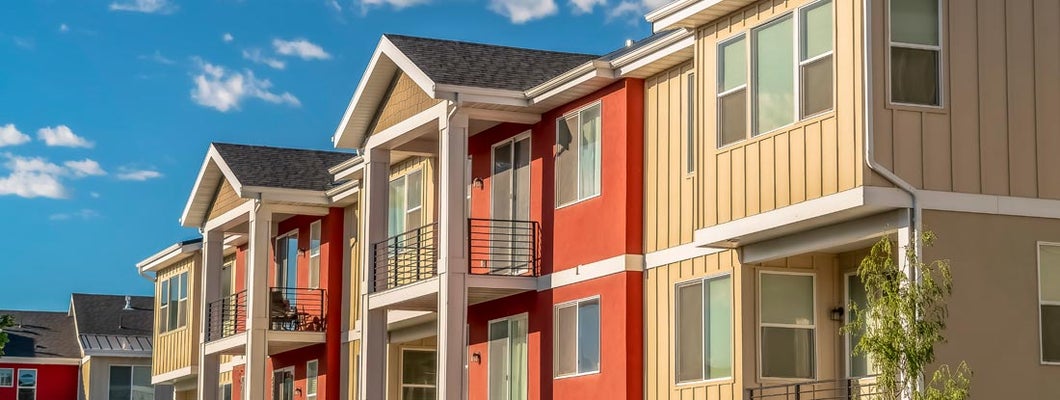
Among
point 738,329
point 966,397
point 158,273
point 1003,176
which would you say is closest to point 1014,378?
point 966,397

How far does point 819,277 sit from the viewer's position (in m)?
22.1

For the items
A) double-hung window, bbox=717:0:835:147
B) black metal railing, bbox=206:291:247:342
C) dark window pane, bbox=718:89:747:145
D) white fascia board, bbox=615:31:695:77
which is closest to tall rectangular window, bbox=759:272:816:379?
dark window pane, bbox=718:89:747:145

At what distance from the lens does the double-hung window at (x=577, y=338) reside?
26391mm

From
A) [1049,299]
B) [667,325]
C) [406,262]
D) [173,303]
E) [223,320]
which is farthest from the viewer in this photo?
[173,303]

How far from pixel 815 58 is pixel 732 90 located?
6.32 ft

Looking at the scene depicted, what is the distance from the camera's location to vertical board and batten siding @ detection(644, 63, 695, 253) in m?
24.7

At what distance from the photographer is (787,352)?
22.0 metres

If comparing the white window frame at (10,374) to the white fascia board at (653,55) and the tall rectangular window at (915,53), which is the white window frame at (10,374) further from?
the tall rectangular window at (915,53)

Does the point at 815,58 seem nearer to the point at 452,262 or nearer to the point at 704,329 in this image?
the point at 704,329

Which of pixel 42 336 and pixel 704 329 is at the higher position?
pixel 42 336

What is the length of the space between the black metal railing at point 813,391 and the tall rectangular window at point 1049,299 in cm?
221

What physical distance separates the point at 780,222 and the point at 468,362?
37.7 ft

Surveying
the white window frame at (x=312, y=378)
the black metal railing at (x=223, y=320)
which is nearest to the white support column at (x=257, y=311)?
the white window frame at (x=312, y=378)

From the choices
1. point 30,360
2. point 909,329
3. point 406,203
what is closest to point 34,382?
point 30,360
